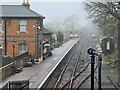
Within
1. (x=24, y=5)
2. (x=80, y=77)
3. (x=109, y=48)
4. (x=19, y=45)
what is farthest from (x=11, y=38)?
(x=109, y=48)

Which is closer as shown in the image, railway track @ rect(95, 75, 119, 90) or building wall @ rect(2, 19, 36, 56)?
railway track @ rect(95, 75, 119, 90)

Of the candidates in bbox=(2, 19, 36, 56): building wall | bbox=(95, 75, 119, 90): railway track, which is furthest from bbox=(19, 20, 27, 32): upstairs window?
bbox=(95, 75, 119, 90): railway track

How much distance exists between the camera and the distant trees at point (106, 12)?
3213 cm

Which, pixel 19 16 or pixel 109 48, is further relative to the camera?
pixel 109 48

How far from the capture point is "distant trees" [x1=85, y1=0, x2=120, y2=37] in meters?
32.1

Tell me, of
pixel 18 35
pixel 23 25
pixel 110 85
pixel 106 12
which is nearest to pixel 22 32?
pixel 18 35

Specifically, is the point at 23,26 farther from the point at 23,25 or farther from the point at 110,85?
the point at 110,85

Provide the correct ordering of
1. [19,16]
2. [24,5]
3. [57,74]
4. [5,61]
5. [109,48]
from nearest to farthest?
[5,61] < [57,74] < [19,16] < [24,5] < [109,48]

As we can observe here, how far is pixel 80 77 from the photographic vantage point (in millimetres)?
26562

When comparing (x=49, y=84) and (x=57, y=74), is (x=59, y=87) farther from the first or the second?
(x=57, y=74)

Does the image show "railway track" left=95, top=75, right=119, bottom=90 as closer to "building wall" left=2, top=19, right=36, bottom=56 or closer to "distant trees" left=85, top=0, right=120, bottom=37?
"distant trees" left=85, top=0, right=120, bottom=37

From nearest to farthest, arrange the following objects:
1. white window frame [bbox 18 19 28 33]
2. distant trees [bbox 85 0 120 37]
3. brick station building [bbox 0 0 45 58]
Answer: distant trees [bbox 85 0 120 37] < brick station building [bbox 0 0 45 58] < white window frame [bbox 18 19 28 33]

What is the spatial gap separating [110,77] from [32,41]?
1102cm

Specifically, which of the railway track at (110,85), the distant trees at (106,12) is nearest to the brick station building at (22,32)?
the distant trees at (106,12)
